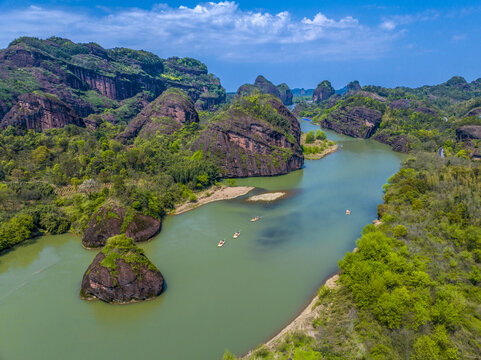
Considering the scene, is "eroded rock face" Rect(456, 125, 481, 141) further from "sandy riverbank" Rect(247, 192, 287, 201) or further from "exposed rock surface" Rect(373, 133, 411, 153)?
"sandy riverbank" Rect(247, 192, 287, 201)

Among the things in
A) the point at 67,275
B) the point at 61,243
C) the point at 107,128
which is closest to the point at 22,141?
the point at 107,128

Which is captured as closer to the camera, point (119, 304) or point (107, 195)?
point (119, 304)

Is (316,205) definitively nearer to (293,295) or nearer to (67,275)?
(293,295)

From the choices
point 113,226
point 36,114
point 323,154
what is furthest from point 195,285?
point 36,114

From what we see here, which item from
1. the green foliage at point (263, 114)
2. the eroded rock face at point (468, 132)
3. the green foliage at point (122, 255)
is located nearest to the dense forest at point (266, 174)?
Result: the eroded rock face at point (468, 132)

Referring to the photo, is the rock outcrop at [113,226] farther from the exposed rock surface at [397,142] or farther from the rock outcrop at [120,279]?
the exposed rock surface at [397,142]
